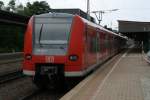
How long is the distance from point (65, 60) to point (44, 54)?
2.52 feet

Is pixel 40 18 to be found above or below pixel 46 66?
above

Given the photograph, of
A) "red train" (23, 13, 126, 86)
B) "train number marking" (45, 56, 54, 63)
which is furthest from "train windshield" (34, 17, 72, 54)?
"train number marking" (45, 56, 54, 63)

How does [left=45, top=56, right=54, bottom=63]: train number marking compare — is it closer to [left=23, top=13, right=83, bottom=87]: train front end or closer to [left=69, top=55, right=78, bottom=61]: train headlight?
[left=23, top=13, right=83, bottom=87]: train front end

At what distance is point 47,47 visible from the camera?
14.8 metres

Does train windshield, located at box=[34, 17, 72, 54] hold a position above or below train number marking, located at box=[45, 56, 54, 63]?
above

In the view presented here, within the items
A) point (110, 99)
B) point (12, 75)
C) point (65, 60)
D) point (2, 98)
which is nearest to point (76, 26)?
point (65, 60)

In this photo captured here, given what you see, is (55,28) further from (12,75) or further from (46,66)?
(12,75)

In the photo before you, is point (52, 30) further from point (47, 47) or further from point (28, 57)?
point (28, 57)

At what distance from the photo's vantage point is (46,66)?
47.5 feet

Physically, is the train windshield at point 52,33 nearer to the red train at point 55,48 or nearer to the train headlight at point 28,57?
the red train at point 55,48

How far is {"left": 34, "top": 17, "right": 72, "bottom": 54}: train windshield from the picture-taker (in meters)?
14.7

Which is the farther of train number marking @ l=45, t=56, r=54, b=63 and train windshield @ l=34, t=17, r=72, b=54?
train windshield @ l=34, t=17, r=72, b=54

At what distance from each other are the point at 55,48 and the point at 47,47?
0.30 metres

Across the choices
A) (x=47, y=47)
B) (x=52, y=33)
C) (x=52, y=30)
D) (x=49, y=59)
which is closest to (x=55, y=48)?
(x=47, y=47)
